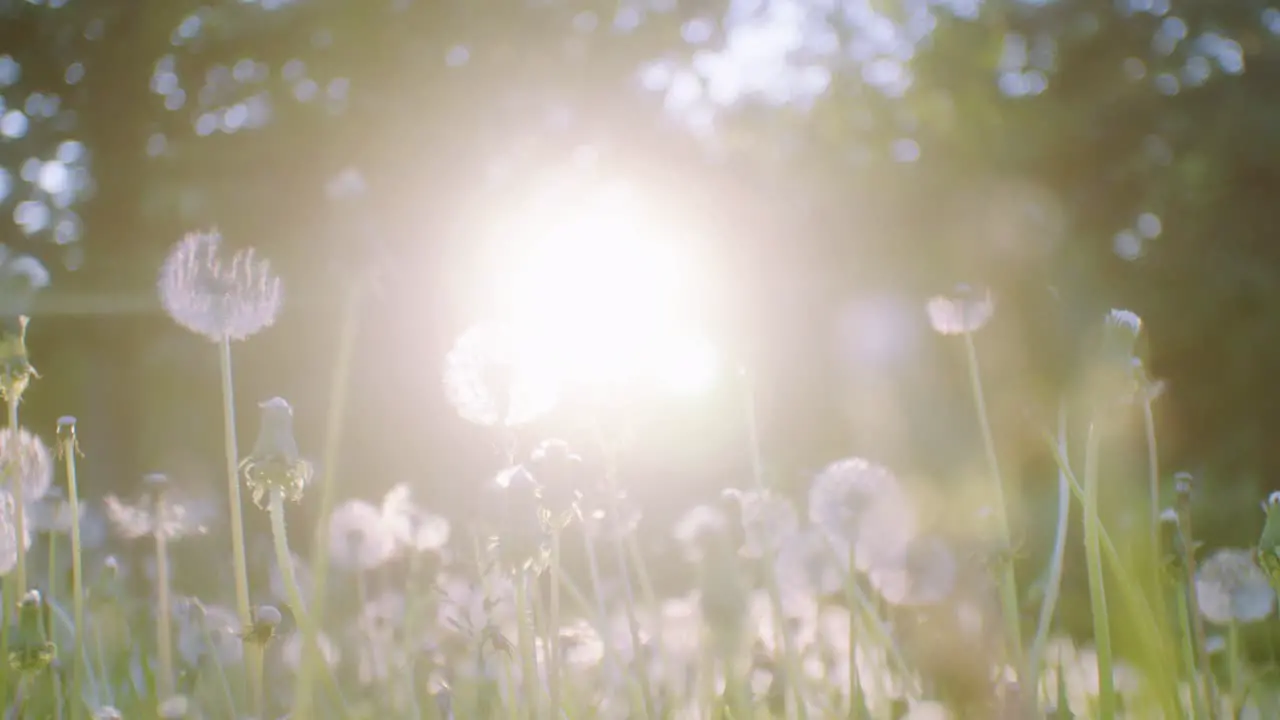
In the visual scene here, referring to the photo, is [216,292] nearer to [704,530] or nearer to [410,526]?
[704,530]

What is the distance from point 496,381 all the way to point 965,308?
2.80 feet

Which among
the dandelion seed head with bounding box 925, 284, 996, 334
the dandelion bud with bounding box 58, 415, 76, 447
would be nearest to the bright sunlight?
the dandelion seed head with bounding box 925, 284, 996, 334

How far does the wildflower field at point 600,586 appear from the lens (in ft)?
5.54

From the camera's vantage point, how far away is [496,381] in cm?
221

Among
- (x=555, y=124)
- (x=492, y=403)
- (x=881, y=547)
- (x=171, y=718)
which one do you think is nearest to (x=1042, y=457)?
(x=555, y=124)

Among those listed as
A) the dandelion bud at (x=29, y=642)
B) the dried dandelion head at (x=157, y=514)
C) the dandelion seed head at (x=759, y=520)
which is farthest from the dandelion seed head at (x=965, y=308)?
the dandelion bud at (x=29, y=642)

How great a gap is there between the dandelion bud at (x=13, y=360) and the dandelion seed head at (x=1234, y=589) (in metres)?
2.16

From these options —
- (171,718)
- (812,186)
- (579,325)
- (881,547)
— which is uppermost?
(812,186)

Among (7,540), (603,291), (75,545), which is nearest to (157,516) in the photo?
(7,540)

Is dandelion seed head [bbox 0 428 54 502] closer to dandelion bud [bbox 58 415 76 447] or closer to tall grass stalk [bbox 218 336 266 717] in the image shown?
dandelion bud [bbox 58 415 76 447]

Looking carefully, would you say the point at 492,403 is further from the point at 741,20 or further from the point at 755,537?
the point at 741,20

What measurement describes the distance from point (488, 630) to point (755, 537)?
64 cm

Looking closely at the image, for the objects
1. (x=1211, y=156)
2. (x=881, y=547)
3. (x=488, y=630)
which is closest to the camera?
(x=488, y=630)

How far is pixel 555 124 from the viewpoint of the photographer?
1326cm
